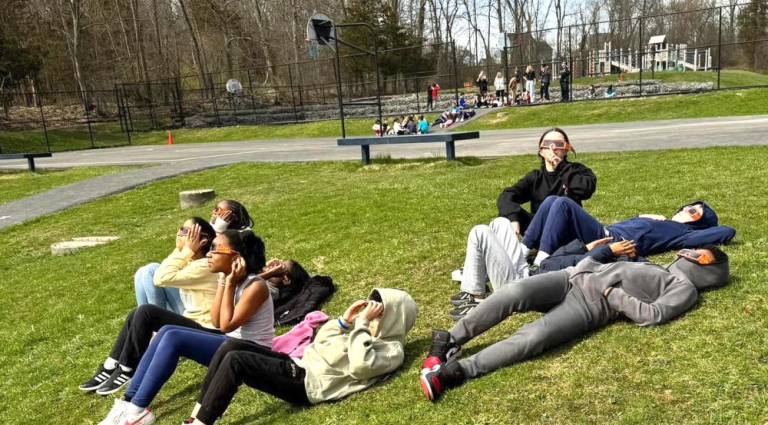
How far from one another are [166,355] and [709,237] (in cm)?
440

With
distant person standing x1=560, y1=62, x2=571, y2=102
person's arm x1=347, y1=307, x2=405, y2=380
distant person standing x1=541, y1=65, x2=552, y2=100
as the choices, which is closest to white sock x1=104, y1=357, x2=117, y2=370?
person's arm x1=347, y1=307, x2=405, y2=380

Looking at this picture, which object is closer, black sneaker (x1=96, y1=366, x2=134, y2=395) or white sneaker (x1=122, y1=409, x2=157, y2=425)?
white sneaker (x1=122, y1=409, x2=157, y2=425)

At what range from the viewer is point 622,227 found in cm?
501

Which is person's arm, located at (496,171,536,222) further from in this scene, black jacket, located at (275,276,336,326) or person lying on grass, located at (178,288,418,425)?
black jacket, located at (275,276,336,326)

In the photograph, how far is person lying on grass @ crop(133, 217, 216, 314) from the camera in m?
4.46

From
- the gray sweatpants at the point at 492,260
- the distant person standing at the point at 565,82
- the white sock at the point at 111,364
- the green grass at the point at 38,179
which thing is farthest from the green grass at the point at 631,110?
the white sock at the point at 111,364

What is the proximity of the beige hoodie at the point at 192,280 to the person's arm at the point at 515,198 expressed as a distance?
2.57 metres

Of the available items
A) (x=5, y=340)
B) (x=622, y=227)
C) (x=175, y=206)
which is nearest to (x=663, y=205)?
(x=622, y=227)

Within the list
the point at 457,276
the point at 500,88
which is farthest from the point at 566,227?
the point at 500,88

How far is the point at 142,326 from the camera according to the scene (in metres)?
4.29

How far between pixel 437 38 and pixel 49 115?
3341cm

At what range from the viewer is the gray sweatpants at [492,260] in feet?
14.7

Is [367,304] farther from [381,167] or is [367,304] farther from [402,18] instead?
[402,18]

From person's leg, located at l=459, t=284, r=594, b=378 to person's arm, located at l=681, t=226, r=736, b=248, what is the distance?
6.03 ft
